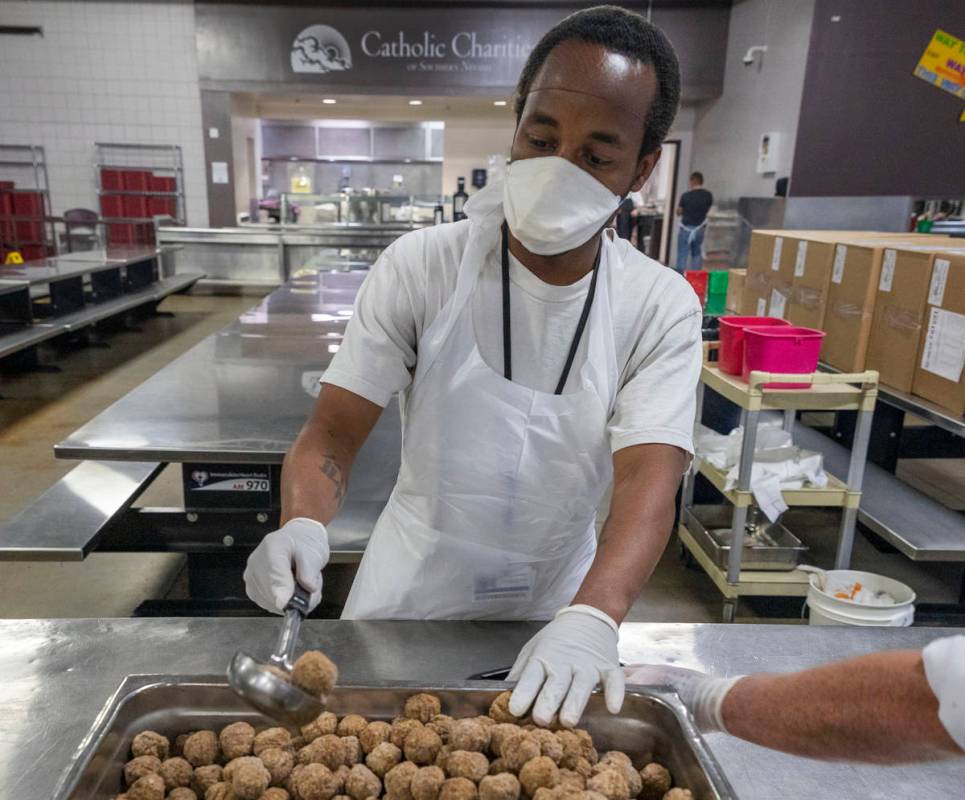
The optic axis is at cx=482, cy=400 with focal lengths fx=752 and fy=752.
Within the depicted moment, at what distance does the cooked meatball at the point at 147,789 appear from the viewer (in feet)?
2.51

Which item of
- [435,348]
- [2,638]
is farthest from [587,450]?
[2,638]

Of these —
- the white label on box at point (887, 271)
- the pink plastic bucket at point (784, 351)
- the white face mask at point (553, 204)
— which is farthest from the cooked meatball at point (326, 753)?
the white label on box at point (887, 271)

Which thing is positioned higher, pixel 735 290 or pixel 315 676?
pixel 735 290

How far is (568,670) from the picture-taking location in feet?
2.87

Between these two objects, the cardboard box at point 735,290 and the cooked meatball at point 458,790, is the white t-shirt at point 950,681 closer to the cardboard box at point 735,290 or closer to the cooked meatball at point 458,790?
the cooked meatball at point 458,790

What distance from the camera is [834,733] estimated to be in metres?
0.76

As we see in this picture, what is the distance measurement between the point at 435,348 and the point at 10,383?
5.18m

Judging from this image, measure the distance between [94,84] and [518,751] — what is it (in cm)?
1059

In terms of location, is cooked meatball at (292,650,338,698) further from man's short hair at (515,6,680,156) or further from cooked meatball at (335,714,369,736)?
man's short hair at (515,6,680,156)

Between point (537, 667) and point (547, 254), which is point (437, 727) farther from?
point (547, 254)

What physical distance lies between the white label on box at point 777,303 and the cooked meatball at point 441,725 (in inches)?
115

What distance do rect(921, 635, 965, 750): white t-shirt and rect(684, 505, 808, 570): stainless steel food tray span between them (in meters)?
1.98

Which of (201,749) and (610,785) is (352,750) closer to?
(201,749)

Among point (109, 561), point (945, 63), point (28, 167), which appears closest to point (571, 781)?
point (109, 561)
